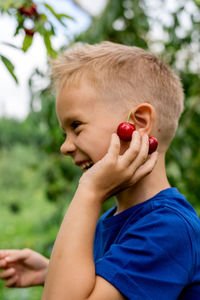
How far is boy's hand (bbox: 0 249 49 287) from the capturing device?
1.35 m

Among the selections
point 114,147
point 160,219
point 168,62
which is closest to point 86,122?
point 114,147

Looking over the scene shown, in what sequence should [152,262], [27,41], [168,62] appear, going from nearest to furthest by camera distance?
[152,262]
[27,41]
[168,62]

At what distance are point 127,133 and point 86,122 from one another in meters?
0.14

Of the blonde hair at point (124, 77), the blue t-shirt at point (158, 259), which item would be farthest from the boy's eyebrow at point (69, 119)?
the blue t-shirt at point (158, 259)

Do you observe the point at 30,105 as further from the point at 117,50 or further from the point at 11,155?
the point at 11,155

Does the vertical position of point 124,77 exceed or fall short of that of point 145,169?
it exceeds it

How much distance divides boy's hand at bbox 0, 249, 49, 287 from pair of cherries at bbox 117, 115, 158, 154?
1.89ft

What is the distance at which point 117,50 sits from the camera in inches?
50.8

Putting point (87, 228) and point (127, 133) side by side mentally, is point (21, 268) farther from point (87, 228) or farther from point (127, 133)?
point (127, 133)

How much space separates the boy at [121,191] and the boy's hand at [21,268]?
231 mm

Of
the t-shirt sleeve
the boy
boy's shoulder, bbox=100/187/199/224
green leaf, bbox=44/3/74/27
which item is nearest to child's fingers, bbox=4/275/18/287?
the boy

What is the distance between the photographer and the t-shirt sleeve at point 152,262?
35.8 inches

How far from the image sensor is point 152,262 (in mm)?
921

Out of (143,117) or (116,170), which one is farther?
(143,117)
